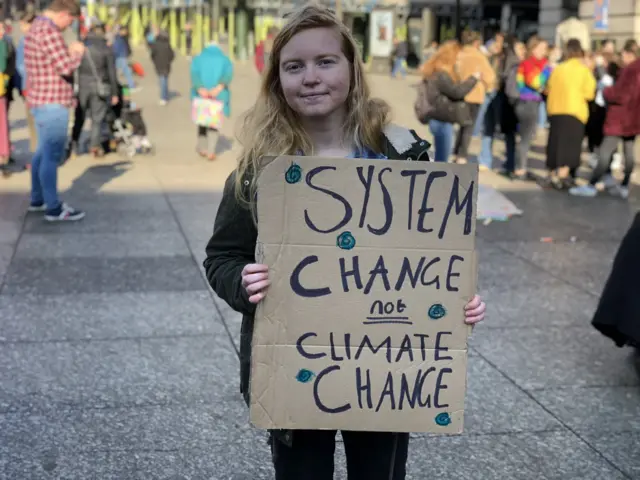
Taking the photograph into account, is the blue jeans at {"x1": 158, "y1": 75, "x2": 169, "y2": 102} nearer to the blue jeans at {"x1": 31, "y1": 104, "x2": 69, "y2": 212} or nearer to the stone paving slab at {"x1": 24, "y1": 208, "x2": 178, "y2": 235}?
the stone paving slab at {"x1": 24, "y1": 208, "x2": 178, "y2": 235}

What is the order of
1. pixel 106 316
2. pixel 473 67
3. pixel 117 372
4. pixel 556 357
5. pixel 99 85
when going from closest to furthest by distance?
pixel 117 372 < pixel 556 357 < pixel 106 316 < pixel 473 67 < pixel 99 85

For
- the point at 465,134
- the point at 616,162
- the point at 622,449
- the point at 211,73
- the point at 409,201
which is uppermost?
the point at 409,201

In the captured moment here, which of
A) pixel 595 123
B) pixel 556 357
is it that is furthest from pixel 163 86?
pixel 556 357

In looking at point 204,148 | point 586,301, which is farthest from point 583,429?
point 204,148

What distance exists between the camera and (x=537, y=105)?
11586 mm

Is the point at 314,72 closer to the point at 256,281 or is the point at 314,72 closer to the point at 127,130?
the point at 256,281

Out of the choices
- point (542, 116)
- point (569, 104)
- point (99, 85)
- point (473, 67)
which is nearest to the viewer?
point (473, 67)

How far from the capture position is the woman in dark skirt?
15.3 ft

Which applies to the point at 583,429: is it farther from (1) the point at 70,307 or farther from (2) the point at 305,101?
(1) the point at 70,307

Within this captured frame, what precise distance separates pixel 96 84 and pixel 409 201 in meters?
10.7

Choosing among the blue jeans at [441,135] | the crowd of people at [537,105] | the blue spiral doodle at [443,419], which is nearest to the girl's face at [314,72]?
the blue spiral doodle at [443,419]

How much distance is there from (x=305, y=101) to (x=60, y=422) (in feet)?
7.51

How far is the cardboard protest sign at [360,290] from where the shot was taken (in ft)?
7.01

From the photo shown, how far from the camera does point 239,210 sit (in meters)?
2.33
